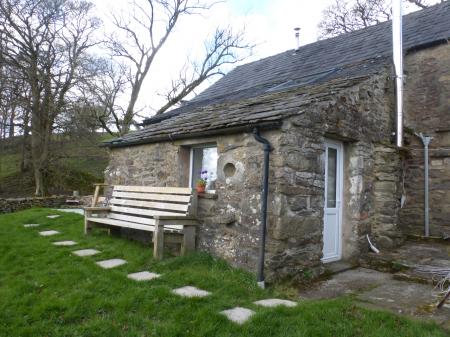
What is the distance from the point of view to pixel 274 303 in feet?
13.9

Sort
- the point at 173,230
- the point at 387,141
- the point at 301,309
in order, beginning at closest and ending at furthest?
the point at 301,309 < the point at 173,230 < the point at 387,141

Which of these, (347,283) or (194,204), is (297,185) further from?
(194,204)

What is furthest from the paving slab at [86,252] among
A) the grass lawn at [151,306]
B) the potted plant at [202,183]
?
the potted plant at [202,183]

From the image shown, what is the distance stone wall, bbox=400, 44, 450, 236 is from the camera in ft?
26.8

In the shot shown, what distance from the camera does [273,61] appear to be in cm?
1300

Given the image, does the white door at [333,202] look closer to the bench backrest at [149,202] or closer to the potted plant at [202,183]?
the potted plant at [202,183]

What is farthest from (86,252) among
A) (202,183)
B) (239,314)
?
(239,314)

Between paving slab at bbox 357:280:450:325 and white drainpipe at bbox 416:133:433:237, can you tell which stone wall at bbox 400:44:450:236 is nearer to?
white drainpipe at bbox 416:133:433:237

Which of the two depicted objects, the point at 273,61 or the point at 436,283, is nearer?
the point at 436,283

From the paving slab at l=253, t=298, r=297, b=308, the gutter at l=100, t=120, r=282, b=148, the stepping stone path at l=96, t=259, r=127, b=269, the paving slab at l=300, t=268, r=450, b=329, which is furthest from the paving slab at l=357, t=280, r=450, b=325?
the stepping stone path at l=96, t=259, r=127, b=269

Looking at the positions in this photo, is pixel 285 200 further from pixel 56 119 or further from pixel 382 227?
pixel 56 119

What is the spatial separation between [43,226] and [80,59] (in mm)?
12063

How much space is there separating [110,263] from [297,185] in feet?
10.1

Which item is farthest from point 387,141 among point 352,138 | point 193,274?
point 193,274
